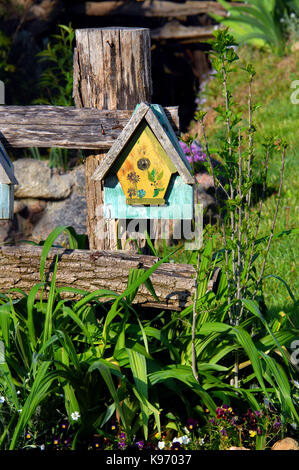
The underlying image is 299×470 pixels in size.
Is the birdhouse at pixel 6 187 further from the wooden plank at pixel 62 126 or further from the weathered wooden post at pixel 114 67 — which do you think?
the weathered wooden post at pixel 114 67

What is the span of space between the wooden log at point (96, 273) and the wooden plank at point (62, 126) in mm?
559

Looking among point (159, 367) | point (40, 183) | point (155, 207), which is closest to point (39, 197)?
point (40, 183)

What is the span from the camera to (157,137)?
2748 millimetres

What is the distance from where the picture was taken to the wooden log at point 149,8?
9141 millimetres

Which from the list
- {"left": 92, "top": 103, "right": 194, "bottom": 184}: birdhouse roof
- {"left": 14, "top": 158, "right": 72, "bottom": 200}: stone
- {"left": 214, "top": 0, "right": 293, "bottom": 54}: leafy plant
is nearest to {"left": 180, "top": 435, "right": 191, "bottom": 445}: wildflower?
{"left": 92, "top": 103, "right": 194, "bottom": 184}: birdhouse roof

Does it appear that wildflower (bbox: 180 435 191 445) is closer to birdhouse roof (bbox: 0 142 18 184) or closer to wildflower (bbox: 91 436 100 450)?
wildflower (bbox: 91 436 100 450)

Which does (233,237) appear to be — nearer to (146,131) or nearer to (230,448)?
(146,131)

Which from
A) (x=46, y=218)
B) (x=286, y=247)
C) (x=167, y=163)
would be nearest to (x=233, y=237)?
(x=167, y=163)

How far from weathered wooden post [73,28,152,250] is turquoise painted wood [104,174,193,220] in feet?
1.41

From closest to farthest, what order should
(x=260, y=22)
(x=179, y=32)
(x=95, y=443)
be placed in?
1. (x=95, y=443)
2. (x=260, y=22)
3. (x=179, y=32)

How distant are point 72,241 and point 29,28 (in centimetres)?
605

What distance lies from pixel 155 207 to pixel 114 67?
2.47ft

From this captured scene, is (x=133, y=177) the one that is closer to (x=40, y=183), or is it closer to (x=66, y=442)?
(x=66, y=442)

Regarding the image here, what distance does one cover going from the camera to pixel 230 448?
2.50 meters
